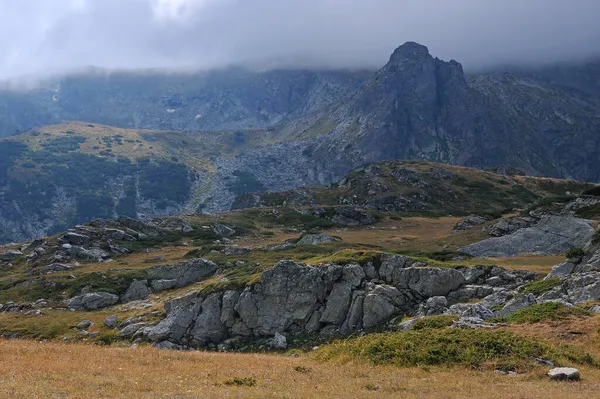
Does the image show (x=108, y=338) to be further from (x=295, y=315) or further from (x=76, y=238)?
(x=76, y=238)

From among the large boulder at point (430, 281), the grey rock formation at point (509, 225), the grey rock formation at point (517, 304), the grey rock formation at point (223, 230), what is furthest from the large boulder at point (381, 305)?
the grey rock formation at point (223, 230)

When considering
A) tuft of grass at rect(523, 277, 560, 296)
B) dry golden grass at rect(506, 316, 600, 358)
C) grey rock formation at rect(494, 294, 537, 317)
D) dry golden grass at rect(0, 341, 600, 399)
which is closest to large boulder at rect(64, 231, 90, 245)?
dry golden grass at rect(0, 341, 600, 399)

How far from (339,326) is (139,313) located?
2526cm

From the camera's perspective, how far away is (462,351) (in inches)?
869

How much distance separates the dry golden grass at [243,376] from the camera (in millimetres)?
16938

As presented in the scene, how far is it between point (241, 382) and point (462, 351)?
33.3 ft

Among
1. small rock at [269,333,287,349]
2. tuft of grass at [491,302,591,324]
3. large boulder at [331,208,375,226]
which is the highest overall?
tuft of grass at [491,302,591,324]

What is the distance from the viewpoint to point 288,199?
186 metres

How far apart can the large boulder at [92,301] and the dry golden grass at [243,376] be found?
41.1 metres

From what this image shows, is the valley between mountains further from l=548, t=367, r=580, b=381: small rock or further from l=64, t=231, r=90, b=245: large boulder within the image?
l=64, t=231, r=90, b=245: large boulder

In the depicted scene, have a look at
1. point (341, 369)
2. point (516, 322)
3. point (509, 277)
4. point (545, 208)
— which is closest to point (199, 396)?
point (341, 369)

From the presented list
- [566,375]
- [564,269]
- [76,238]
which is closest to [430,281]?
[564,269]

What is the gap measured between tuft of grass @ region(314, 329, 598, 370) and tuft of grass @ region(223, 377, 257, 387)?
697cm

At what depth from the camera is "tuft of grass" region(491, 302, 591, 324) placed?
87.9ft
